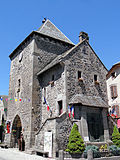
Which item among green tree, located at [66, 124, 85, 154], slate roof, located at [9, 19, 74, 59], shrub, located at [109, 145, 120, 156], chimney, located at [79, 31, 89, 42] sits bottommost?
shrub, located at [109, 145, 120, 156]

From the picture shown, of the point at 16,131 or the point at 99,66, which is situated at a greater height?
the point at 99,66

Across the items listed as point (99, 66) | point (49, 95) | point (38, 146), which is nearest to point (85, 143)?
point (38, 146)

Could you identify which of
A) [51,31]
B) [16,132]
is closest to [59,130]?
[16,132]

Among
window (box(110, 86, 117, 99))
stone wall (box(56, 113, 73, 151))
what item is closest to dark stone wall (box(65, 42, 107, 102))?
stone wall (box(56, 113, 73, 151))

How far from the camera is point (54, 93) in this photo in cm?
1473

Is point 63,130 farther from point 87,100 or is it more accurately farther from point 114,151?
point 114,151

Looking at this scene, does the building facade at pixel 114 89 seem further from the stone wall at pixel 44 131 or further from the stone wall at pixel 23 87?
the stone wall at pixel 23 87

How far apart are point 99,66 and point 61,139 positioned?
317 inches

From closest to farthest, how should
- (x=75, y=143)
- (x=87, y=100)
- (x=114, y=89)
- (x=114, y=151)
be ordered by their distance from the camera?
(x=75, y=143) < (x=114, y=151) < (x=87, y=100) < (x=114, y=89)

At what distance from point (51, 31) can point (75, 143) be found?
1339cm

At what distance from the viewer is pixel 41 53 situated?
1784 centimetres

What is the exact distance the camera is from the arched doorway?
18078 mm

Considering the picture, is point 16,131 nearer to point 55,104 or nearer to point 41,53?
point 55,104

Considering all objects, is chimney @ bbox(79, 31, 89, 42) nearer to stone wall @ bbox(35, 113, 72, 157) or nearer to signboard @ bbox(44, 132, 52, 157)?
stone wall @ bbox(35, 113, 72, 157)
